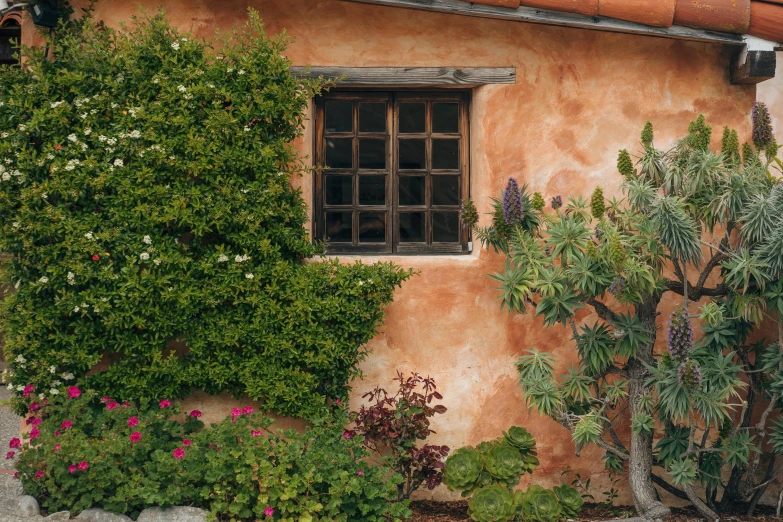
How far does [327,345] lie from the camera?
5184 mm

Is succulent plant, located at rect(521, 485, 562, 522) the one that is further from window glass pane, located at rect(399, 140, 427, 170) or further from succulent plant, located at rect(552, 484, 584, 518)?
window glass pane, located at rect(399, 140, 427, 170)

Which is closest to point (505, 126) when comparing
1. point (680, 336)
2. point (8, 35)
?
point (680, 336)

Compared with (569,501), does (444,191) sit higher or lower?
higher

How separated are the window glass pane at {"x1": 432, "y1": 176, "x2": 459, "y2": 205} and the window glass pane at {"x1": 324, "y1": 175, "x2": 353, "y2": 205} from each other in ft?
2.03

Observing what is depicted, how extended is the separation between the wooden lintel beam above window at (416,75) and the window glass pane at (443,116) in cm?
28

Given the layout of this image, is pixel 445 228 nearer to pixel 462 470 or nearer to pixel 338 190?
pixel 338 190

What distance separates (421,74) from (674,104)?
1816 millimetres

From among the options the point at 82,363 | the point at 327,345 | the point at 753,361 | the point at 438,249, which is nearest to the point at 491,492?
the point at 327,345

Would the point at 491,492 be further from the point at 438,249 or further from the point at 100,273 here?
the point at 100,273

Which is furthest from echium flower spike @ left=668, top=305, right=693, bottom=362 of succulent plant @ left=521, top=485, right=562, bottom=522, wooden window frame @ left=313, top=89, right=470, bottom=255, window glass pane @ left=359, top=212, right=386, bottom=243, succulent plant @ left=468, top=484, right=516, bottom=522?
window glass pane @ left=359, top=212, right=386, bottom=243

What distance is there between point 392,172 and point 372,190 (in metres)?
0.20

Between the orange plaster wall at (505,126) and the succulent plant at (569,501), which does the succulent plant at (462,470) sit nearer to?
the orange plaster wall at (505,126)

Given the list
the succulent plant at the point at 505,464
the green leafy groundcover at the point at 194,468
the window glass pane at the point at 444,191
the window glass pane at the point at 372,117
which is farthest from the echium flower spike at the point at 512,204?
the green leafy groundcover at the point at 194,468

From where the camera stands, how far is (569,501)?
5219 millimetres
